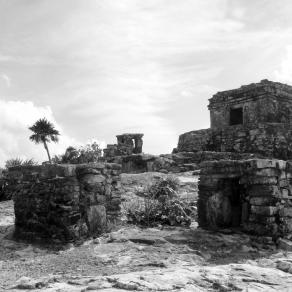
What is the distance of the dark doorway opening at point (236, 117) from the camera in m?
19.5

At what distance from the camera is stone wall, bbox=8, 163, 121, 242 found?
7.47 m

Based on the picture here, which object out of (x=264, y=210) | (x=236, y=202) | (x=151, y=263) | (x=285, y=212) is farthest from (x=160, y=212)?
(x=151, y=263)

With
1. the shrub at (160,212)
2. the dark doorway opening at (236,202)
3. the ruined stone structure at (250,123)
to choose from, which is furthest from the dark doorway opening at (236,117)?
the dark doorway opening at (236,202)

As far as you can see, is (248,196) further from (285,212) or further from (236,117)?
(236,117)

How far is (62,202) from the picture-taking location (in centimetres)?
754

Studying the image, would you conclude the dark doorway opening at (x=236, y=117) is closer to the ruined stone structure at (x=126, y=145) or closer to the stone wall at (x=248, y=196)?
the ruined stone structure at (x=126, y=145)

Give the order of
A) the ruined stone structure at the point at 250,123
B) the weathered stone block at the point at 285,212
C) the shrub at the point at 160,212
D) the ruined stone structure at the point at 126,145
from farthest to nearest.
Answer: the ruined stone structure at the point at 126,145, the ruined stone structure at the point at 250,123, the shrub at the point at 160,212, the weathered stone block at the point at 285,212

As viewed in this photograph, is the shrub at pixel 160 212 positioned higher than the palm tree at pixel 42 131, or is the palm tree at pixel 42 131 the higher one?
the palm tree at pixel 42 131

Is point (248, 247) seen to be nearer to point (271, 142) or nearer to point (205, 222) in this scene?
point (205, 222)

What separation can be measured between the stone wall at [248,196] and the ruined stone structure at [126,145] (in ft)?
40.9

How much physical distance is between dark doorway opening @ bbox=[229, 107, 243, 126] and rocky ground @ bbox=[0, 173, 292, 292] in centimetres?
1182

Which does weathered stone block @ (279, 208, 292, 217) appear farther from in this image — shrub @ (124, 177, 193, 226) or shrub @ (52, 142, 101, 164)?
shrub @ (52, 142, 101, 164)

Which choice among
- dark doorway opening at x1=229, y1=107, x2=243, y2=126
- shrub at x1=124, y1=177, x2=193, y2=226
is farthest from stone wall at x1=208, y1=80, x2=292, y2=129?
shrub at x1=124, y1=177, x2=193, y2=226

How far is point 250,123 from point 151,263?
12.7 meters
